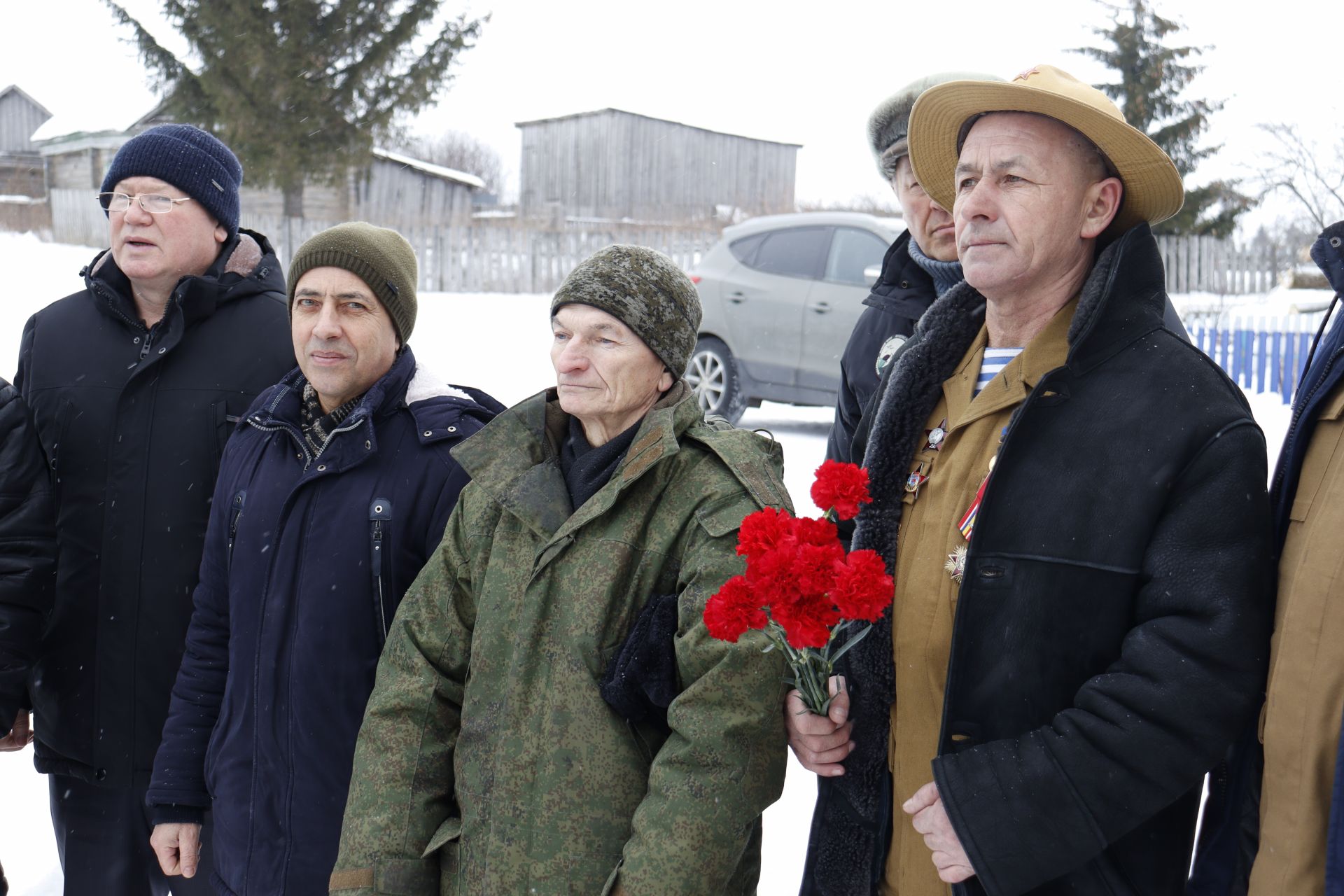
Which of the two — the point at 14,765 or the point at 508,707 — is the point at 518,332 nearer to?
the point at 14,765

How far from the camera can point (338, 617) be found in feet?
7.88

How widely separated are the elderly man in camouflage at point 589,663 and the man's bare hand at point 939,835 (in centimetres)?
26

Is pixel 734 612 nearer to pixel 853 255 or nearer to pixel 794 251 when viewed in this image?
pixel 853 255

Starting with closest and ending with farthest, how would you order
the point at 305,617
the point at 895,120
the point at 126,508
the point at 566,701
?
1. the point at 566,701
2. the point at 305,617
3. the point at 126,508
4. the point at 895,120

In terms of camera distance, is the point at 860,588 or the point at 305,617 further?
the point at 305,617

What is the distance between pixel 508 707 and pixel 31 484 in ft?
5.00

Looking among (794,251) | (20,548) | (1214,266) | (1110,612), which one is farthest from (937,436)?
(1214,266)

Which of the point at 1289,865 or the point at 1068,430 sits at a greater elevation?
the point at 1068,430

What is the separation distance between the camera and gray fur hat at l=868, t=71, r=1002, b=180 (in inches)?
122

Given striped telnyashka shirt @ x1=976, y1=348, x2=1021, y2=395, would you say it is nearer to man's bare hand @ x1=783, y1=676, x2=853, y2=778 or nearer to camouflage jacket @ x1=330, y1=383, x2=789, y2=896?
camouflage jacket @ x1=330, y1=383, x2=789, y2=896

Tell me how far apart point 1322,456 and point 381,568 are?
5.97 ft

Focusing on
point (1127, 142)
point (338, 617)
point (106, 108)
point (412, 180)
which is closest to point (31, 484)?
point (338, 617)

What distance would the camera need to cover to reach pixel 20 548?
2682 mm

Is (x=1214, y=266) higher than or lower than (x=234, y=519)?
higher
